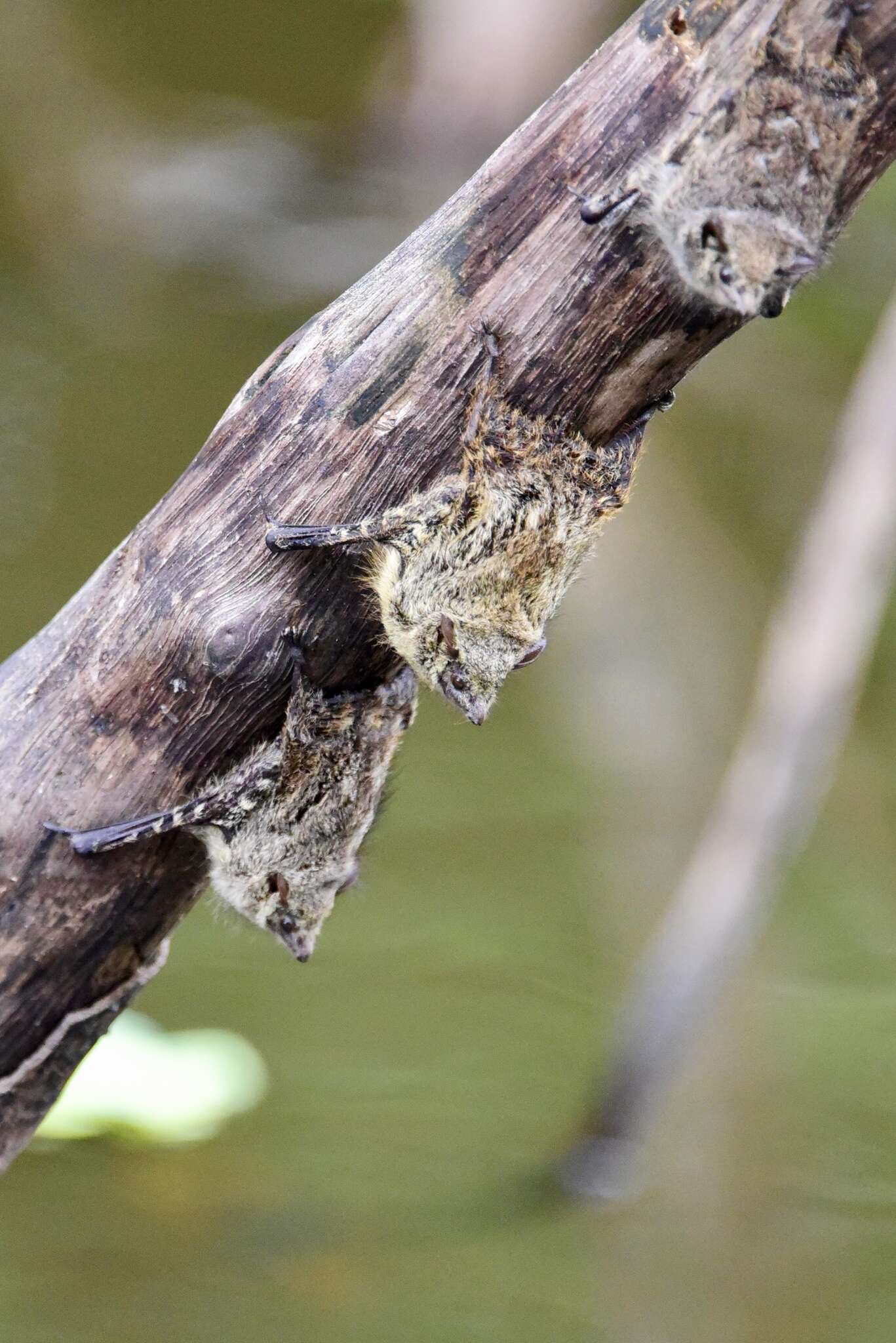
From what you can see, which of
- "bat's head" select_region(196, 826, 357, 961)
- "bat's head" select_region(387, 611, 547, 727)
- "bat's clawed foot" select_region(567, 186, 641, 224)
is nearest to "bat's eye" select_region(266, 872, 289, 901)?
"bat's head" select_region(196, 826, 357, 961)

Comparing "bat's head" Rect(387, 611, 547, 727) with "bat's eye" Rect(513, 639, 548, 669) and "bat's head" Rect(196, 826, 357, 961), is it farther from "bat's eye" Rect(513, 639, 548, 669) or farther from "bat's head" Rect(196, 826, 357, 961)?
"bat's head" Rect(196, 826, 357, 961)

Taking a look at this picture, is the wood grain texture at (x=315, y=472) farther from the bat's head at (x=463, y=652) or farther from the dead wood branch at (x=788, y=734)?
the dead wood branch at (x=788, y=734)

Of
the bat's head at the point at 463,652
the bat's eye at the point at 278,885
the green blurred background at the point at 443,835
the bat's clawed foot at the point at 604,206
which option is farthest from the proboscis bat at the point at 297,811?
the green blurred background at the point at 443,835

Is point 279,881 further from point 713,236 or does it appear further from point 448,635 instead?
point 713,236

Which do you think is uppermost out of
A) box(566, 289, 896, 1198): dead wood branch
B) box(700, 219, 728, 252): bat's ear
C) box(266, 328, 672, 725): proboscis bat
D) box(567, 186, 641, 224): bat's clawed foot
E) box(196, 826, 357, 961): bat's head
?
box(566, 289, 896, 1198): dead wood branch

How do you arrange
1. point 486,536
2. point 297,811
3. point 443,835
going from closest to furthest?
point 486,536
point 297,811
point 443,835

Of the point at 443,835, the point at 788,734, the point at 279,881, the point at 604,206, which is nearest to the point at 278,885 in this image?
the point at 279,881
